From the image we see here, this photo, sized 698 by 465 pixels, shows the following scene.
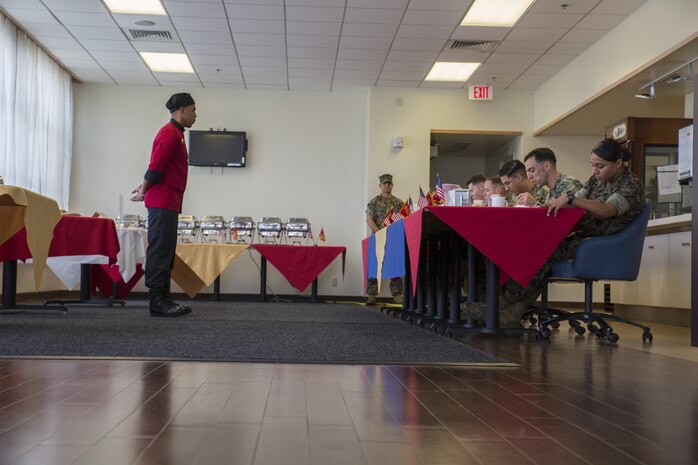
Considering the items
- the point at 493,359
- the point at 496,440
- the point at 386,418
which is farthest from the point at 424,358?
the point at 496,440

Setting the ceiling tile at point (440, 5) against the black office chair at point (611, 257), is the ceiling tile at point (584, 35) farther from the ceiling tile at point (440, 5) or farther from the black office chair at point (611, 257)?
the black office chair at point (611, 257)

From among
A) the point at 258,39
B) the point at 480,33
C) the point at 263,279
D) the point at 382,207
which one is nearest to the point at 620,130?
the point at 480,33

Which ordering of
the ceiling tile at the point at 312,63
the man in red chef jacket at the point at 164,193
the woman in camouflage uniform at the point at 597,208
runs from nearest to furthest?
→ 1. the woman in camouflage uniform at the point at 597,208
2. the man in red chef jacket at the point at 164,193
3. the ceiling tile at the point at 312,63

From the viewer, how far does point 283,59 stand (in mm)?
7430

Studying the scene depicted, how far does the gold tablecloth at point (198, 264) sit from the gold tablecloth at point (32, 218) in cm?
329

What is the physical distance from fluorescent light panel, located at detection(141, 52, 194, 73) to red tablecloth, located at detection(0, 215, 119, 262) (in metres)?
2.87

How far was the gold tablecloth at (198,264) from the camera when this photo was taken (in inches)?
285

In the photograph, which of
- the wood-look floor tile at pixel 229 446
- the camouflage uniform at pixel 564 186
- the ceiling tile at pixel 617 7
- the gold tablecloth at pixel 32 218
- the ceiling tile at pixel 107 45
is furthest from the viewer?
the ceiling tile at pixel 107 45

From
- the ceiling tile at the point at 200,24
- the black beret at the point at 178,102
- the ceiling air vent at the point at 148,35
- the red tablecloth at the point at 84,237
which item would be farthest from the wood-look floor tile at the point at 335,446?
the ceiling air vent at the point at 148,35

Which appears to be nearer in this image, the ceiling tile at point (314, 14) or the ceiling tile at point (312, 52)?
the ceiling tile at point (314, 14)

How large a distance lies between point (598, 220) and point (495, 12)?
9.44 feet

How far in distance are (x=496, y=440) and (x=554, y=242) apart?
2.25 metres

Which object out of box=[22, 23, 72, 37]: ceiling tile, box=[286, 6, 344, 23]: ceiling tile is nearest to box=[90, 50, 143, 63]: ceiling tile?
box=[22, 23, 72, 37]: ceiling tile

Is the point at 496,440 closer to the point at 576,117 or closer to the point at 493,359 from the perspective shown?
the point at 493,359
